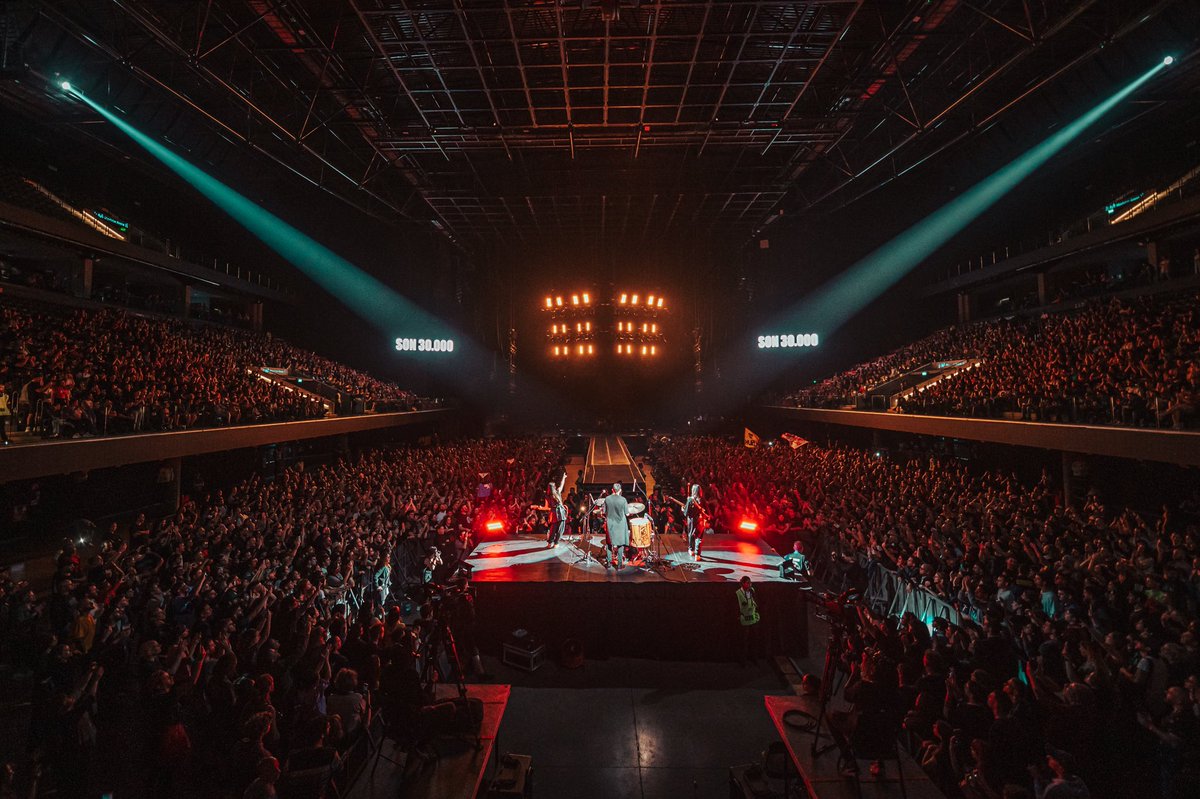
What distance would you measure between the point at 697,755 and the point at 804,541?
24.1 ft

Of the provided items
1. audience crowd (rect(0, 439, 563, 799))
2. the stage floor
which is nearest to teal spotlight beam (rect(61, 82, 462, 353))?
audience crowd (rect(0, 439, 563, 799))

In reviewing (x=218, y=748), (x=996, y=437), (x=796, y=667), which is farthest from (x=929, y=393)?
(x=218, y=748)

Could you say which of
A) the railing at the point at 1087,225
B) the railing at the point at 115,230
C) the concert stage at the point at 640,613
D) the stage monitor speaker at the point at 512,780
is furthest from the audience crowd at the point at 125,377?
the railing at the point at 1087,225

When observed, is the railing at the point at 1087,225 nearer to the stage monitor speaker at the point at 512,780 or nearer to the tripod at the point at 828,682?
the tripod at the point at 828,682

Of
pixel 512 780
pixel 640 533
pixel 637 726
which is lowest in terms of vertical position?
pixel 637 726

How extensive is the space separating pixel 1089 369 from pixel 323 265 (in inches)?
1316

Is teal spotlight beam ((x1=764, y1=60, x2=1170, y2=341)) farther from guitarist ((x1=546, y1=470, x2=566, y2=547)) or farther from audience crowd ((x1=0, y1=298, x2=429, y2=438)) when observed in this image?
audience crowd ((x1=0, y1=298, x2=429, y2=438))

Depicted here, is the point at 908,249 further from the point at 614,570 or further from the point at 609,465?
the point at 614,570

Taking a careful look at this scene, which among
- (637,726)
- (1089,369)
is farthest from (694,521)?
(1089,369)

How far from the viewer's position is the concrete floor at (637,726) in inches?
273

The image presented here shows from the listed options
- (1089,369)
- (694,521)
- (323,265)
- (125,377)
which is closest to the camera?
(694,521)

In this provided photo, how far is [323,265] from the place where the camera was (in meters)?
31.1

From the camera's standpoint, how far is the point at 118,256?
63.6 feet

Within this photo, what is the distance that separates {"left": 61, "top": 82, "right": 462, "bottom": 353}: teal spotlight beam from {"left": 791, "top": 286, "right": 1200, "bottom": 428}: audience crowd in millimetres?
25397
